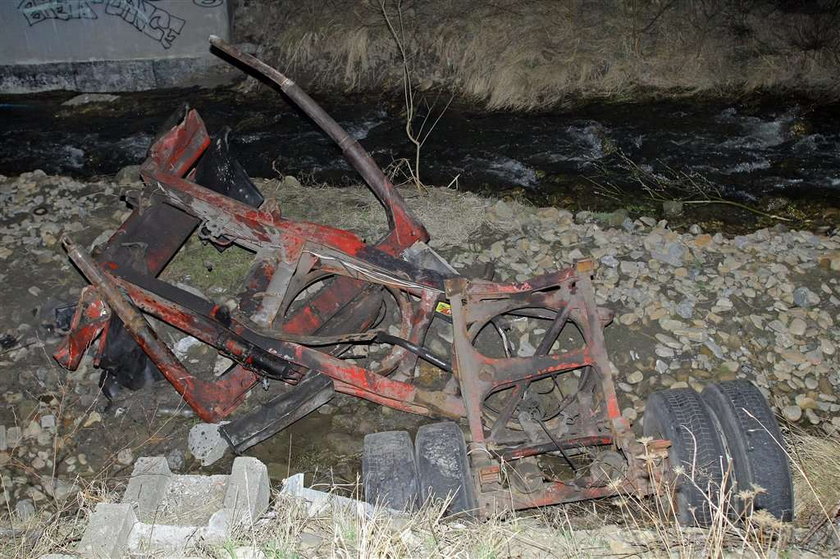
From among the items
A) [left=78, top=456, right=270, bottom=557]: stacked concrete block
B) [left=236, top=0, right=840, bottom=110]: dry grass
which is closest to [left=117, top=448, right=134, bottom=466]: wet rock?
[left=78, top=456, right=270, bottom=557]: stacked concrete block

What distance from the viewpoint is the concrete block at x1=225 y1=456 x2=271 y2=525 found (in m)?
3.31

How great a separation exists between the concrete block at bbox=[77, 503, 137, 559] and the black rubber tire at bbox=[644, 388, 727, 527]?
2.59 meters

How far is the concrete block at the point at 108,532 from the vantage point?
10.2ft

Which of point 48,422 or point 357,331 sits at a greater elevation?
point 357,331

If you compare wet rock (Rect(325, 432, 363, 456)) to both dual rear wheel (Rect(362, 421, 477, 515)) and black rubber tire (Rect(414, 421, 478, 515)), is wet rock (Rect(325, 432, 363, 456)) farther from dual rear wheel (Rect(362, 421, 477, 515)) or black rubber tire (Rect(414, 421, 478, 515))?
black rubber tire (Rect(414, 421, 478, 515))

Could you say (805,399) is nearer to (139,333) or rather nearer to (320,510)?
(320,510)

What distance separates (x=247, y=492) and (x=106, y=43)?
894 cm

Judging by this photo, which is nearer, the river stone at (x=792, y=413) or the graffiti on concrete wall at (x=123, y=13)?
the river stone at (x=792, y=413)

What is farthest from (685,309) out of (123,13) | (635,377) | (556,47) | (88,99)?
(123,13)

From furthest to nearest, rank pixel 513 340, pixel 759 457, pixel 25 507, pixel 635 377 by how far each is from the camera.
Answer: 1. pixel 513 340
2. pixel 635 377
3. pixel 25 507
4. pixel 759 457

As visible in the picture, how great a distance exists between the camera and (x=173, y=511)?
3438 mm

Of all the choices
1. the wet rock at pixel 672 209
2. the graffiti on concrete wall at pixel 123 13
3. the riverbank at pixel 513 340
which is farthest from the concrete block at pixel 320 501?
the graffiti on concrete wall at pixel 123 13

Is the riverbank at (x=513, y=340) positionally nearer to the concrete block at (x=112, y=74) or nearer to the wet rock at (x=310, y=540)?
the wet rock at (x=310, y=540)

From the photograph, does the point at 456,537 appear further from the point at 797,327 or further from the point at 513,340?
the point at 797,327
